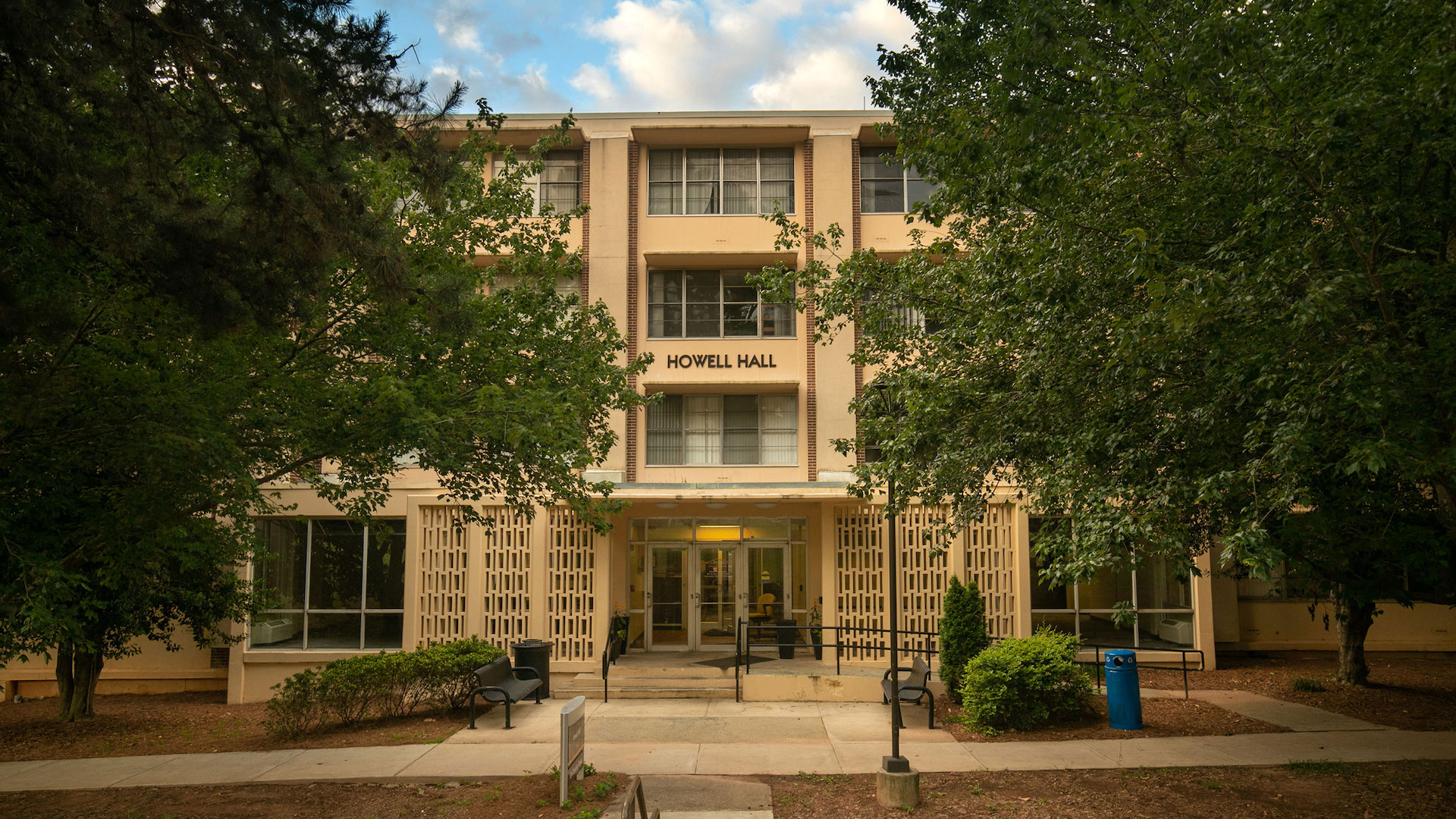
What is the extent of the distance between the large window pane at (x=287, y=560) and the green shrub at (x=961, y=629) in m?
11.4

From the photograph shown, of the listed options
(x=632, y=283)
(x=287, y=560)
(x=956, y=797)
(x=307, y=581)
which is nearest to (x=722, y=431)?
(x=632, y=283)

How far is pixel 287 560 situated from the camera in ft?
57.8

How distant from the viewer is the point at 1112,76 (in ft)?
26.5

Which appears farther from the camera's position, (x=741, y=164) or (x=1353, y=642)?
(x=741, y=164)

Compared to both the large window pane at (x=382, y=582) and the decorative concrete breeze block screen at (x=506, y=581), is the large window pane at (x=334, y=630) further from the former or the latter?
the decorative concrete breeze block screen at (x=506, y=581)

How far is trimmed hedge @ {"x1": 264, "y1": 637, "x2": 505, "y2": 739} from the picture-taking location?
12289 mm

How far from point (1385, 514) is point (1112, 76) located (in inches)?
244

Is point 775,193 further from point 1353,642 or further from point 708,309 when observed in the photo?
point 1353,642

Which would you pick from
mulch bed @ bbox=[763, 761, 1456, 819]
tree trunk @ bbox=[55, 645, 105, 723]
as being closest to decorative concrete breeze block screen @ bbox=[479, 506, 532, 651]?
tree trunk @ bbox=[55, 645, 105, 723]

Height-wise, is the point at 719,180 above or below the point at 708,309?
above

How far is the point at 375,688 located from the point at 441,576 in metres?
4.38

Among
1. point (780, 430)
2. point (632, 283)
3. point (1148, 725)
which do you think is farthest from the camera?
point (780, 430)

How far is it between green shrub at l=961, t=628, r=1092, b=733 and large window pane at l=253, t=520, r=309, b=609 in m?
12.0

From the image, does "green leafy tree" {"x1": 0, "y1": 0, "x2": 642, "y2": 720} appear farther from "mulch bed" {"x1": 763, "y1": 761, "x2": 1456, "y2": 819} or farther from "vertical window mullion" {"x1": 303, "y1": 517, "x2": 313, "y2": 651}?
"vertical window mullion" {"x1": 303, "y1": 517, "x2": 313, "y2": 651}
